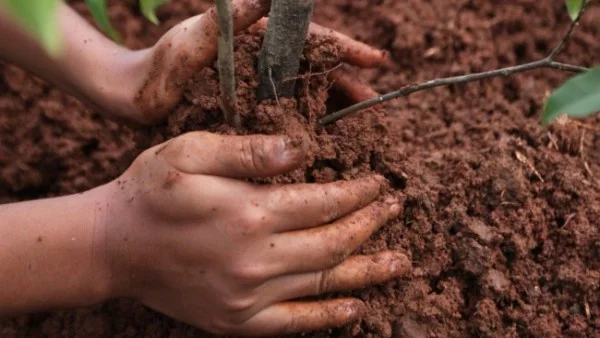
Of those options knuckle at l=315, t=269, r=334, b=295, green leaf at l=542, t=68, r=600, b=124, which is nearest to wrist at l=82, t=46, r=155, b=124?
knuckle at l=315, t=269, r=334, b=295

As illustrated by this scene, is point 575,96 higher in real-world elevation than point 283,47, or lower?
lower

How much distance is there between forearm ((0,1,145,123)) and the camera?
122cm

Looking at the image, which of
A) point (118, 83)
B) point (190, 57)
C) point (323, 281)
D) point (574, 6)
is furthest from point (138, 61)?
point (574, 6)

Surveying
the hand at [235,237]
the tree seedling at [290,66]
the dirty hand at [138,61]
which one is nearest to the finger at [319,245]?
the hand at [235,237]

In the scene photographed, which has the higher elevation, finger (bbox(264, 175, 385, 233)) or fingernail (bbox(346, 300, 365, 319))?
finger (bbox(264, 175, 385, 233))

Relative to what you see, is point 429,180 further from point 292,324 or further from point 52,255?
point 52,255

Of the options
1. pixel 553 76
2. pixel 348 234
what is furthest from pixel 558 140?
pixel 348 234

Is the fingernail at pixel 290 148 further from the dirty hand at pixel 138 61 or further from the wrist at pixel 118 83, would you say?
the wrist at pixel 118 83

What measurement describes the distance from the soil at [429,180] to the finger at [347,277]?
0.15ft

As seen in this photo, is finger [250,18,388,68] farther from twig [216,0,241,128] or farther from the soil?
twig [216,0,241,128]

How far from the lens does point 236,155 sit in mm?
951

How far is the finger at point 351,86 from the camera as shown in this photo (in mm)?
1238

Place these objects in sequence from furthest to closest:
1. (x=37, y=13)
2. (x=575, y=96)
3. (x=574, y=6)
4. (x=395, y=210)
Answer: (x=395, y=210) → (x=574, y=6) → (x=575, y=96) → (x=37, y=13)

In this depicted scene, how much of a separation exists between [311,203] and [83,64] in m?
0.58
